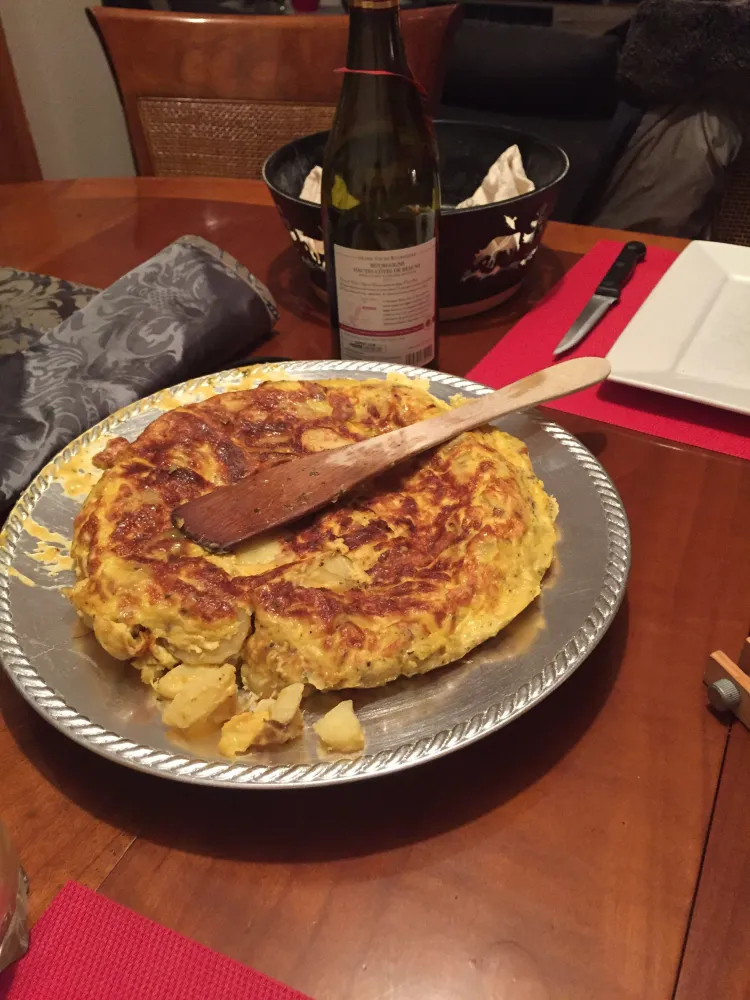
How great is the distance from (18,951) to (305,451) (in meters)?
0.48

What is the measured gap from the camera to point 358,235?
3.42 feet

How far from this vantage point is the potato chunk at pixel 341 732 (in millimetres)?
562

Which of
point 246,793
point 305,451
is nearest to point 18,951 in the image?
point 246,793

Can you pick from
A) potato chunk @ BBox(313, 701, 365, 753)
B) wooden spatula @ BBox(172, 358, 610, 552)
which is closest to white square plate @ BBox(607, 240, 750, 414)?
wooden spatula @ BBox(172, 358, 610, 552)

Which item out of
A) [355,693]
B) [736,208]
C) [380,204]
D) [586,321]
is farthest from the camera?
[736,208]

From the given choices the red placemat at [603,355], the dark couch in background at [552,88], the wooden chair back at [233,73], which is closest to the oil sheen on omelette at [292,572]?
the red placemat at [603,355]

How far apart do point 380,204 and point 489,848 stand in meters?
0.81

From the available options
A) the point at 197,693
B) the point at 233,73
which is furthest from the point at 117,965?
the point at 233,73

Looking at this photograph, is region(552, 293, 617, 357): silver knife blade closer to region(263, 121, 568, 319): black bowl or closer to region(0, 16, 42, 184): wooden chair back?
region(263, 121, 568, 319): black bowl

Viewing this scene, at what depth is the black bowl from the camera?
3.59 ft

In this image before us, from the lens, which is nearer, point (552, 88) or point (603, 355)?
point (603, 355)

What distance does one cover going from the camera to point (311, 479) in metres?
0.73

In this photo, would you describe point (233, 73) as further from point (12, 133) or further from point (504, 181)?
point (12, 133)

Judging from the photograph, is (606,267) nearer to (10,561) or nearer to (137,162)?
(10,561)
